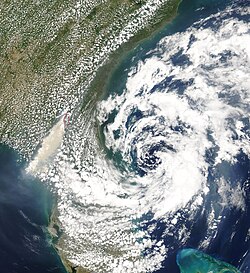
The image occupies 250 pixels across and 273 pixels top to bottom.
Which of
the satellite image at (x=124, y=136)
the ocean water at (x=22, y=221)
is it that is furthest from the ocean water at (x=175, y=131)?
the ocean water at (x=22, y=221)

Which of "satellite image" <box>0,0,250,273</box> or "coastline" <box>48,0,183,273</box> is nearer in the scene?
"satellite image" <box>0,0,250,273</box>

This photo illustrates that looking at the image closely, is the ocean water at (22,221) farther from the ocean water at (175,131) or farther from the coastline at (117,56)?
the ocean water at (175,131)

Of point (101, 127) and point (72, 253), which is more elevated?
point (101, 127)

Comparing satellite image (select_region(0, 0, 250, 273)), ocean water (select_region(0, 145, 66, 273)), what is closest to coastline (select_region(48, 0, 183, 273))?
satellite image (select_region(0, 0, 250, 273))

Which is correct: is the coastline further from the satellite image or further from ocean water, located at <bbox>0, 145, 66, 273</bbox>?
ocean water, located at <bbox>0, 145, 66, 273</bbox>

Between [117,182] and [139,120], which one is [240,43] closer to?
[139,120]

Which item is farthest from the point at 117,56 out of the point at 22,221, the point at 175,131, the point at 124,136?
the point at 22,221

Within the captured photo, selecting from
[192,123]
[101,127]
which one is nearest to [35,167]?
[101,127]
